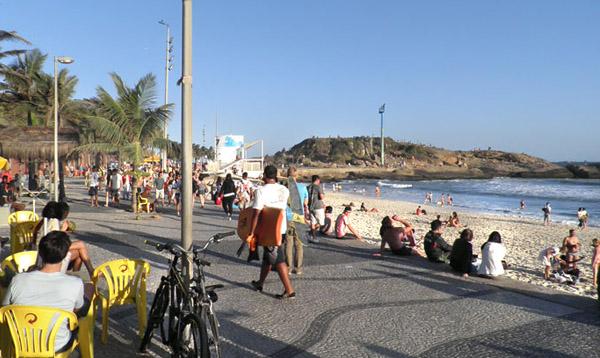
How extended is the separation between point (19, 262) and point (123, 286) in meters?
1.15

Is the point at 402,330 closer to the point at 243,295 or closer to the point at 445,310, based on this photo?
the point at 445,310

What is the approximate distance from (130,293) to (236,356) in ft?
3.98

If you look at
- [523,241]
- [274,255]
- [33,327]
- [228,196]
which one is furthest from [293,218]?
[523,241]

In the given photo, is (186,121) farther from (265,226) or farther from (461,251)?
Result: (461,251)

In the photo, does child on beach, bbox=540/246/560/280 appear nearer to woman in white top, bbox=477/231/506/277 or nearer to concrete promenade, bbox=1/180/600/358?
woman in white top, bbox=477/231/506/277

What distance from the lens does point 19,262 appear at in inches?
181

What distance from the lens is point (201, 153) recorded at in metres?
132

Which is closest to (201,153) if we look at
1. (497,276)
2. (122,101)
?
(122,101)

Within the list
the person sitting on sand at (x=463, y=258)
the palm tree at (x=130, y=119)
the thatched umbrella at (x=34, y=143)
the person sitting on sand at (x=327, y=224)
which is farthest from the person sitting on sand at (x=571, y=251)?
the thatched umbrella at (x=34, y=143)

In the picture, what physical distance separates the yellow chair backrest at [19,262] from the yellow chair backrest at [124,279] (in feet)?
2.80

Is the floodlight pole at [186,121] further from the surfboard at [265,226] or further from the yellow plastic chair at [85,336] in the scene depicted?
the surfboard at [265,226]

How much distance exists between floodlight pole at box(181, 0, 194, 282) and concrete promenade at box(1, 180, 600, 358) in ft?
3.99

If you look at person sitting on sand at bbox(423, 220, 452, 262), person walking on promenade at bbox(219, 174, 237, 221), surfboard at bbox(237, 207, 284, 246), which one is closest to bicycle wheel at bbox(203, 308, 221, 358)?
surfboard at bbox(237, 207, 284, 246)

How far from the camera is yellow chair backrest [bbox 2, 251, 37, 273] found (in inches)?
177
